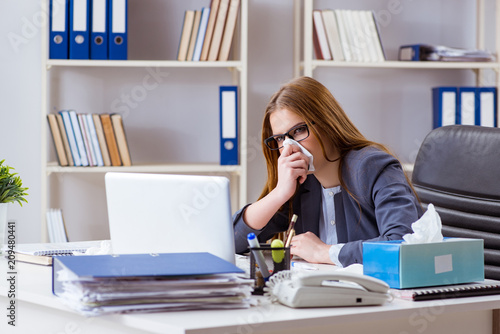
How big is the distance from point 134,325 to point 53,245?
3.04 ft

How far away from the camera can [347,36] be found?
2.97 m

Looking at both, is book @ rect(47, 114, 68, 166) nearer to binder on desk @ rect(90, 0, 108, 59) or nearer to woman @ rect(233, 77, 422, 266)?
binder on desk @ rect(90, 0, 108, 59)

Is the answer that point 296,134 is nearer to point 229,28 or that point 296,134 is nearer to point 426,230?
point 426,230

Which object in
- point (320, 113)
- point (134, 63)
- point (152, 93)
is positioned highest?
point (134, 63)

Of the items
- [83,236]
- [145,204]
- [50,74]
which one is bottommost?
[83,236]

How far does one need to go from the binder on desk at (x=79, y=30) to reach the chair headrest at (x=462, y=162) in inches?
59.9

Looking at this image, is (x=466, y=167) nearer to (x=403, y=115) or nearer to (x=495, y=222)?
(x=495, y=222)

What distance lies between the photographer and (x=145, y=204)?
133 centimetres

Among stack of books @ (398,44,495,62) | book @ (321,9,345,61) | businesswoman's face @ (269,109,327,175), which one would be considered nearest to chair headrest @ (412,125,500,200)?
businesswoman's face @ (269,109,327,175)

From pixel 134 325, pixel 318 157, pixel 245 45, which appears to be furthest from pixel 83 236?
pixel 134 325

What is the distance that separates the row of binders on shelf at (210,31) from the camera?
2854 millimetres

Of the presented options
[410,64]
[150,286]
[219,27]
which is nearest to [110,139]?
[219,27]

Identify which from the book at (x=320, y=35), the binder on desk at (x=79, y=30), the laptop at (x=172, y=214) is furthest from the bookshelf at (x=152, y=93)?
the laptop at (x=172, y=214)

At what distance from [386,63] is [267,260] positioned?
1.95 metres
